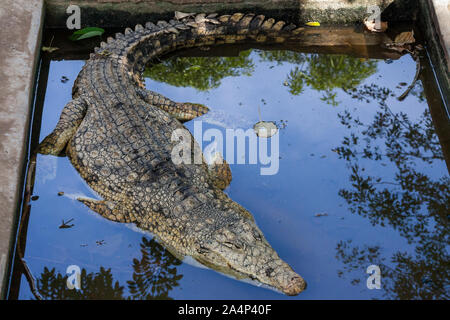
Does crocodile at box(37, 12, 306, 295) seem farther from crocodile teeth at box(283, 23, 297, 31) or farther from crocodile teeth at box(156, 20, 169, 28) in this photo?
crocodile teeth at box(283, 23, 297, 31)

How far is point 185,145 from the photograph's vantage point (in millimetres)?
4938

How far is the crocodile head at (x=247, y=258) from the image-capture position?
13.4 ft

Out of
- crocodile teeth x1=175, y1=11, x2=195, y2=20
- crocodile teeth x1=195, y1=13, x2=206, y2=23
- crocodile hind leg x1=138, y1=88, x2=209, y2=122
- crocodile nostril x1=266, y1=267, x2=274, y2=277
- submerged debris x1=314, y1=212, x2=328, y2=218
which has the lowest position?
crocodile nostril x1=266, y1=267, x2=274, y2=277

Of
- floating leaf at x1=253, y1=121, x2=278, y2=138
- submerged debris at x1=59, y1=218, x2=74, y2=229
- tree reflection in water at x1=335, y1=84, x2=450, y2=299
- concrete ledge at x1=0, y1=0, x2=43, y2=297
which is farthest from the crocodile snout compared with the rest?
concrete ledge at x1=0, y1=0, x2=43, y2=297

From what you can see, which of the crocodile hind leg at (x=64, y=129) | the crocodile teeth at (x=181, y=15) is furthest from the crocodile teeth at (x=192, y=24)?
the crocodile hind leg at (x=64, y=129)

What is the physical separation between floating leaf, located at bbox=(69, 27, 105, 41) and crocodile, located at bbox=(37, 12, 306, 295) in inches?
20.4

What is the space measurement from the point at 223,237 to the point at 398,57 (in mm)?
3274

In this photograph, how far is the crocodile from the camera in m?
4.22

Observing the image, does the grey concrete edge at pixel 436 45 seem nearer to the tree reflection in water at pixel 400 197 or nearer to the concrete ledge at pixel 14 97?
the tree reflection in water at pixel 400 197

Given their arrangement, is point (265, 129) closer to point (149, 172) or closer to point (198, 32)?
point (149, 172)

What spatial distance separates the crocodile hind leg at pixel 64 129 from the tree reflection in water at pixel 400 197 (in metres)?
2.50

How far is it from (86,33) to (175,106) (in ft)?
5.07

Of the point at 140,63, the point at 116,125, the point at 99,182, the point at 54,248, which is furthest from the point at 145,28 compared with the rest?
the point at 54,248

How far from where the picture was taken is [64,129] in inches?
200
